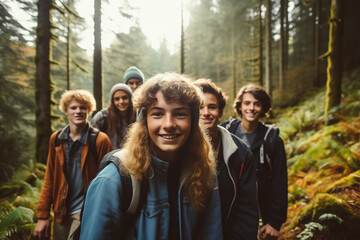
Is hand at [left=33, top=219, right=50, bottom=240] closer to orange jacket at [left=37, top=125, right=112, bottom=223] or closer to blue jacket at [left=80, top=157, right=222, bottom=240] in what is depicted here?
orange jacket at [left=37, top=125, right=112, bottom=223]

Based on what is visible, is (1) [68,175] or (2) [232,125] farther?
(2) [232,125]

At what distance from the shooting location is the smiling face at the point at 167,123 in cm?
158

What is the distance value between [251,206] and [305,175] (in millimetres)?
4411

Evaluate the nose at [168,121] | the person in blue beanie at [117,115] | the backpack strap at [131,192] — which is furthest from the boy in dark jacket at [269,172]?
the person in blue beanie at [117,115]

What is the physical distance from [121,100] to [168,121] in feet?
8.99

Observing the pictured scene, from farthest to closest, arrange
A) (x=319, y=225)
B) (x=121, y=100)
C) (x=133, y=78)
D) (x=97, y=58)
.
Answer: (x=97, y=58), (x=133, y=78), (x=121, y=100), (x=319, y=225)

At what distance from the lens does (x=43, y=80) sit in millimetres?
5527

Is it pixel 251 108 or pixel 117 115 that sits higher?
pixel 251 108

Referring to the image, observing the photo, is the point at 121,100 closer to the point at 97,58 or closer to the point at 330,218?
the point at 97,58

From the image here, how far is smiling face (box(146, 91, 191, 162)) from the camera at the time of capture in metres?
1.58

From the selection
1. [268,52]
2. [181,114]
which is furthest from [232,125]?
[268,52]

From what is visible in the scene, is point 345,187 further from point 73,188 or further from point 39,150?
point 39,150

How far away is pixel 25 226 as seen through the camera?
3371mm

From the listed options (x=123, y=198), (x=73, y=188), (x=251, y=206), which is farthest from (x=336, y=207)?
(x=73, y=188)
